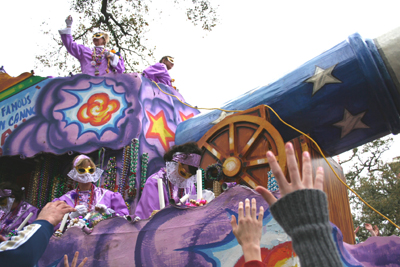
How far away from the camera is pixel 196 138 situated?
5.35 metres

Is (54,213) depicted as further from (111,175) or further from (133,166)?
(111,175)

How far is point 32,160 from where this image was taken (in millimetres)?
6102

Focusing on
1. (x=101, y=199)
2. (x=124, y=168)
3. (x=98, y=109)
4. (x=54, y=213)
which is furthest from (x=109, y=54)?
(x=54, y=213)

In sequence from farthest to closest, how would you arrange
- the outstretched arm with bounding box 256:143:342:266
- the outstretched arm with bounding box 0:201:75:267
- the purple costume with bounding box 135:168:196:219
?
the purple costume with bounding box 135:168:196:219 → the outstretched arm with bounding box 0:201:75:267 → the outstretched arm with bounding box 256:143:342:266

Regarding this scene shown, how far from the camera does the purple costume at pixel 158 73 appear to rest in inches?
243

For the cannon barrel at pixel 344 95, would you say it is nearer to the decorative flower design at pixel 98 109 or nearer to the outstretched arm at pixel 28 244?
the decorative flower design at pixel 98 109

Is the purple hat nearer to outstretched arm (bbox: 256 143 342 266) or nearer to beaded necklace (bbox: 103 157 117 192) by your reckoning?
beaded necklace (bbox: 103 157 117 192)

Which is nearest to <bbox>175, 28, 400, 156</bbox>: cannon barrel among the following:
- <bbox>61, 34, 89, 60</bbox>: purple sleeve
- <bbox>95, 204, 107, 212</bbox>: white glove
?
<bbox>95, 204, 107, 212</bbox>: white glove

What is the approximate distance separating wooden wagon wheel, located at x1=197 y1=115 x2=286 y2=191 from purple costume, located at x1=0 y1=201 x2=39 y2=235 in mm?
2871

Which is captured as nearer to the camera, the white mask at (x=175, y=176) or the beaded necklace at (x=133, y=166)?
the white mask at (x=175, y=176)

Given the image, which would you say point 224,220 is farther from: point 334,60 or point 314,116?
point 334,60

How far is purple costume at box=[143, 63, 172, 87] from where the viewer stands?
6.16 metres

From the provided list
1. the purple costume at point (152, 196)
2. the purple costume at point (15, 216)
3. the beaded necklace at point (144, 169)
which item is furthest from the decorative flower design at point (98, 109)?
the purple costume at point (152, 196)

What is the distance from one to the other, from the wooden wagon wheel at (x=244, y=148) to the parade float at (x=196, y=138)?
1 centimetres
